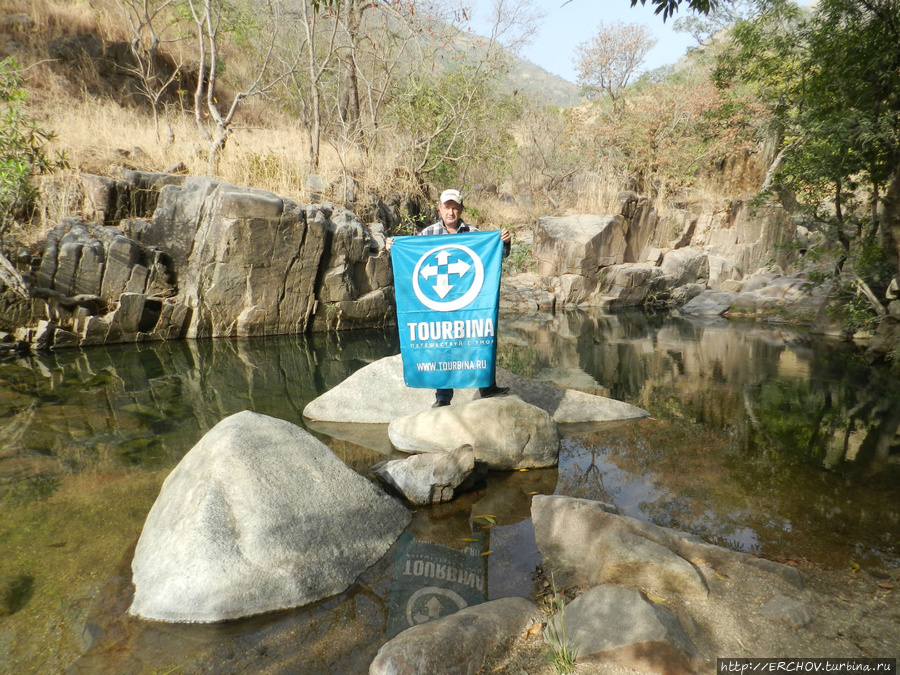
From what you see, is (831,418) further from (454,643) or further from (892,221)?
(454,643)

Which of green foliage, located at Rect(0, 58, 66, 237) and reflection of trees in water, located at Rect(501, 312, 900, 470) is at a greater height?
green foliage, located at Rect(0, 58, 66, 237)

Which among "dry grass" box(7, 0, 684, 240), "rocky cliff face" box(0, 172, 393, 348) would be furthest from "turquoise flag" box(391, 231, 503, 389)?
"dry grass" box(7, 0, 684, 240)

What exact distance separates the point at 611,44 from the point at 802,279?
45.1ft

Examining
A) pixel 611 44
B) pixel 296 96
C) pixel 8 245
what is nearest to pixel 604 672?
pixel 8 245

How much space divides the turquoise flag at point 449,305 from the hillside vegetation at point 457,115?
7.57 ft

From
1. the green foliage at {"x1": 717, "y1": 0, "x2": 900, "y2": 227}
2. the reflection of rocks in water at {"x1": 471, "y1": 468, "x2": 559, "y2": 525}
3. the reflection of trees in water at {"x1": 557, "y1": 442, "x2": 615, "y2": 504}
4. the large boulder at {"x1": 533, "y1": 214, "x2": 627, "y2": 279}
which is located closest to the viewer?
the reflection of rocks in water at {"x1": 471, "y1": 468, "x2": 559, "y2": 525}

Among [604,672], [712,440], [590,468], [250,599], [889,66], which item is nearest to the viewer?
[604,672]

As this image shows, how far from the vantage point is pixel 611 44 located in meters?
22.2

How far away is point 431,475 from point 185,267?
27.3 ft

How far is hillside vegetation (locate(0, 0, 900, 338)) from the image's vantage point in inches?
332

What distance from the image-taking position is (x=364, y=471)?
3.96 m

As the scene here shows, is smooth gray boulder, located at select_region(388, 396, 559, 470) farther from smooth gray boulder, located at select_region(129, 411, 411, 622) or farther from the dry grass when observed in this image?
the dry grass

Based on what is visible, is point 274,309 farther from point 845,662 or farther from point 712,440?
point 845,662

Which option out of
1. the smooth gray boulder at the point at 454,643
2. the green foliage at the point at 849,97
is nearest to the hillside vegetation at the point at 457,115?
the green foliage at the point at 849,97
